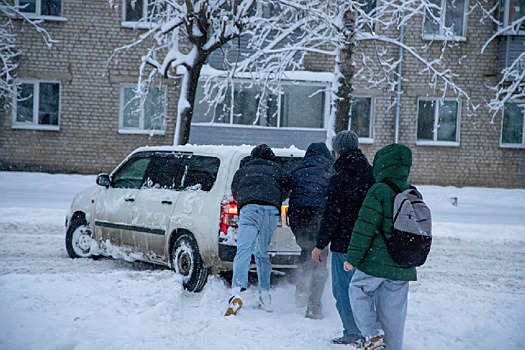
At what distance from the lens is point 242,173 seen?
6922mm

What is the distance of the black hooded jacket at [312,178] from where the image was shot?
22.3ft

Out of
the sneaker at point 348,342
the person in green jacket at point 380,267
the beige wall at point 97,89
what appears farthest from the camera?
the beige wall at point 97,89

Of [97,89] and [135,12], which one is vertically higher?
[135,12]

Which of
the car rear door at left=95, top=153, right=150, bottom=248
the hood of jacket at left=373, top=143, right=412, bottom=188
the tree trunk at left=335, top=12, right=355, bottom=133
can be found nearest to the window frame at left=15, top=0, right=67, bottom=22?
the tree trunk at left=335, top=12, right=355, bottom=133

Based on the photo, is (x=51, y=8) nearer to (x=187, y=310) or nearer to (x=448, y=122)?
(x=448, y=122)

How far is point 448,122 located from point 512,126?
7.46 feet

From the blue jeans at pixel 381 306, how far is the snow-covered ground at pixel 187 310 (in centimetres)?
79

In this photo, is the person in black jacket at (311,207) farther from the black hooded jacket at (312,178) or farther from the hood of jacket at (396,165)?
the hood of jacket at (396,165)

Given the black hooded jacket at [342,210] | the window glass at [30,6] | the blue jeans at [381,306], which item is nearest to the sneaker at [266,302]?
the black hooded jacket at [342,210]

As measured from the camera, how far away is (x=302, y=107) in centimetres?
2212

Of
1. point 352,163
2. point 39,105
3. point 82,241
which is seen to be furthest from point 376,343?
point 39,105

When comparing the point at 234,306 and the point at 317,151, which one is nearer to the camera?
the point at 234,306

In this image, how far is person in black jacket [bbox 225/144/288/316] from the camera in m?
6.76

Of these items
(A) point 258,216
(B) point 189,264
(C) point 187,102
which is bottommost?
(B) point 189,264
